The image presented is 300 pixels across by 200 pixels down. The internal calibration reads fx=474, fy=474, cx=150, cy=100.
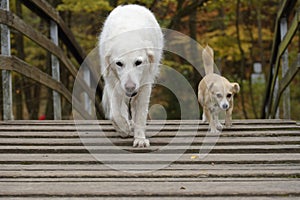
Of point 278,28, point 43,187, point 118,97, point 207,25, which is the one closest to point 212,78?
point 118,97

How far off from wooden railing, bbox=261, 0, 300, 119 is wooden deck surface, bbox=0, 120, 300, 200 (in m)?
0.97

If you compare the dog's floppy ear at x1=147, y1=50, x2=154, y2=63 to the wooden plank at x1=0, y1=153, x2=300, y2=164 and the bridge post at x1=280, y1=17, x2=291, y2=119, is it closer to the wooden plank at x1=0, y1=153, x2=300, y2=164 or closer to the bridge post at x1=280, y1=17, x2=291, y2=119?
the wooden plank at x1=0, y1=153, x2=300, y2=164

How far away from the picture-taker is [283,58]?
5.47 meters

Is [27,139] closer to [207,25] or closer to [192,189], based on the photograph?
[192,189]

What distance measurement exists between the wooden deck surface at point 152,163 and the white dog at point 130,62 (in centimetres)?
17

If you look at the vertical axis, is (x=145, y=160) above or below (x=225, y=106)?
below

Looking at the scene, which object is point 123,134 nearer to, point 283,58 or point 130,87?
point 130,87

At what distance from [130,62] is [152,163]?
2.61ft

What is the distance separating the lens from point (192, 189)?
2.09m

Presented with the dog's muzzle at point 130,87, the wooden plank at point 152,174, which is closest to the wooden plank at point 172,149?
the dog's muzzle at point 130,87

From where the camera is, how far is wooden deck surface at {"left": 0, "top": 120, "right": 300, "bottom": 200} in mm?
2061

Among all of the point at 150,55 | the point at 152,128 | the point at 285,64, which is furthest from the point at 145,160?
the point at 285,64

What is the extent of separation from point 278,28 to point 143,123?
288 cm

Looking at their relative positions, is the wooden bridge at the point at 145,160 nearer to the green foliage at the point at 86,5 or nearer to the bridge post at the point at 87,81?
the bridge post at the point at 87,81
